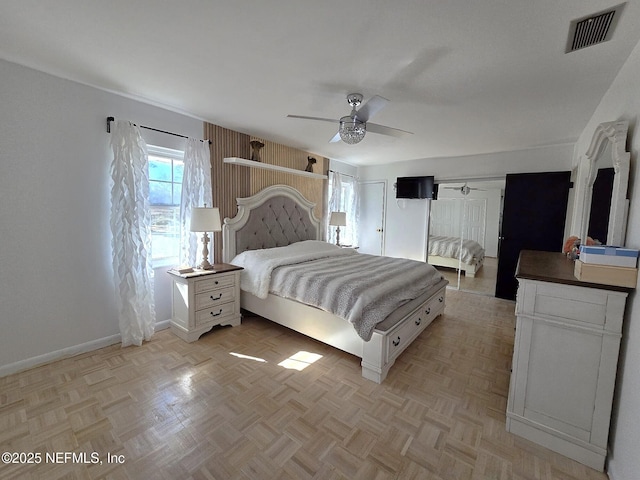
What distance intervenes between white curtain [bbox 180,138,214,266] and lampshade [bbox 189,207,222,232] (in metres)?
0.24

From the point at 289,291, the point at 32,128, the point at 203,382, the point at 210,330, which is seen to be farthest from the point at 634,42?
the point at 32,128

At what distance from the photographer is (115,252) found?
253 cm

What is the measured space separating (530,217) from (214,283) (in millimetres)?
4542

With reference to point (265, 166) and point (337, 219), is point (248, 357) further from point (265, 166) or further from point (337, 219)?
point (337, 219)

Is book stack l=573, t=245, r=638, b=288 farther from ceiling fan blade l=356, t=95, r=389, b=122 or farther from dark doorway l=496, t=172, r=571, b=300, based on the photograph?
dark doorway l=496, t=172, r=571, b=300

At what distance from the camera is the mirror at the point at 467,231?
4.57 meters

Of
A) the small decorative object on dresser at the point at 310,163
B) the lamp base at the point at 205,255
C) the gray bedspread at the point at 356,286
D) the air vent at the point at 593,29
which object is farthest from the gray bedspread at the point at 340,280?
the air vent at the point at 593,29

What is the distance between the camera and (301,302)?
8.81 feet

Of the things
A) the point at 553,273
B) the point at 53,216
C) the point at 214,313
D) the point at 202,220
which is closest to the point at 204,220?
the point at 202,220

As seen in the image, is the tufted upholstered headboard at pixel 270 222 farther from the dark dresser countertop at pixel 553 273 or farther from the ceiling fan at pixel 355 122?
the dark dresser countertop at pixel 553 273

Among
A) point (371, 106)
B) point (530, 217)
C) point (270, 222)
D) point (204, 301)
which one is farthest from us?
point (530, 217)

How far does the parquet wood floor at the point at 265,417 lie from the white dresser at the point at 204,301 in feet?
0.71

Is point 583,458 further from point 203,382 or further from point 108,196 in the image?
point 108,196

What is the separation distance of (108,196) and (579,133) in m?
5.35
